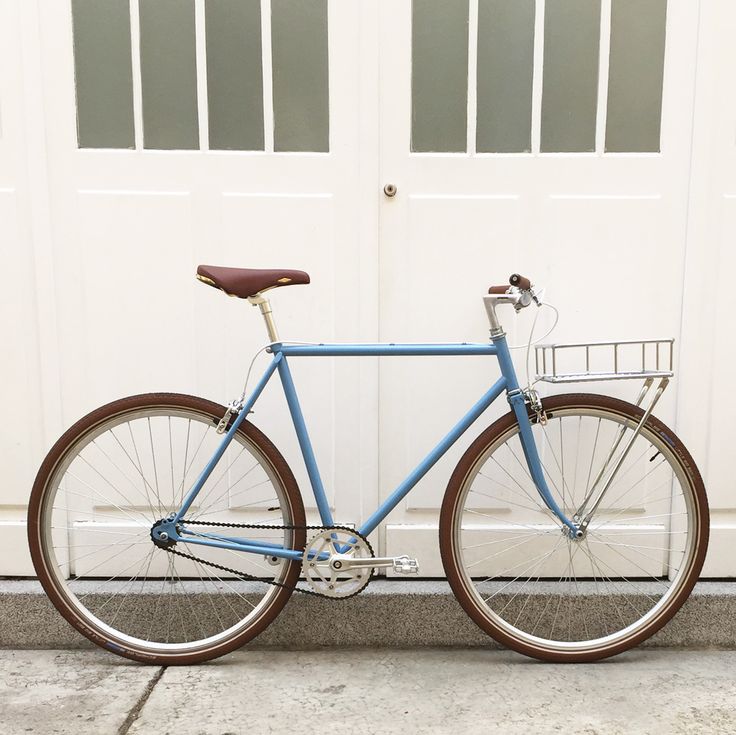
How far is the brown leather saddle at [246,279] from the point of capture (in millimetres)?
1959

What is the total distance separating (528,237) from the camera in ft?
7.42

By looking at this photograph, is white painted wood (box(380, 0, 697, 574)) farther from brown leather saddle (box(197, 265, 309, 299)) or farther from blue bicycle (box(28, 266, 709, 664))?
brown leather saddle (box(197, 265, 309, 299))

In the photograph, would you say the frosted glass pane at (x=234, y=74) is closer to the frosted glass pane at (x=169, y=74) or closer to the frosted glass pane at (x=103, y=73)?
the frosted glass pane at (x=169, y=74)

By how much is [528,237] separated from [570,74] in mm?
564

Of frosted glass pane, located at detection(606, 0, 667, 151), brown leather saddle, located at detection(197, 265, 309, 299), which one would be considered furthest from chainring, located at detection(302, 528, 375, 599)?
frosted glass pane, located at detection(606, 0, 667, 151)

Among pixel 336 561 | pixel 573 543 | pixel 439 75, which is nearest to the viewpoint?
pixel 336 561

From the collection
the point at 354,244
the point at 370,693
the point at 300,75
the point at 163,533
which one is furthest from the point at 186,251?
the point at 370,693

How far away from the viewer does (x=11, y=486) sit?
2.35 metres

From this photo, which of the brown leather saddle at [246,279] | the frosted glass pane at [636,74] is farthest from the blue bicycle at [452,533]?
the frosted glass pane at [636,74]

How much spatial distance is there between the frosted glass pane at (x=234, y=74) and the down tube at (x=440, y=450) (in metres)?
1.14

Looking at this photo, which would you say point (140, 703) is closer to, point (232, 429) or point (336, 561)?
point (336, 561)

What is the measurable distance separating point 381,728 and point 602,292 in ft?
5.08

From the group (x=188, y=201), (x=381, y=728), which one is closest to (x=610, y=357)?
(x=381, y=728)

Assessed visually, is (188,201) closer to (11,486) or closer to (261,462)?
(261,462)
